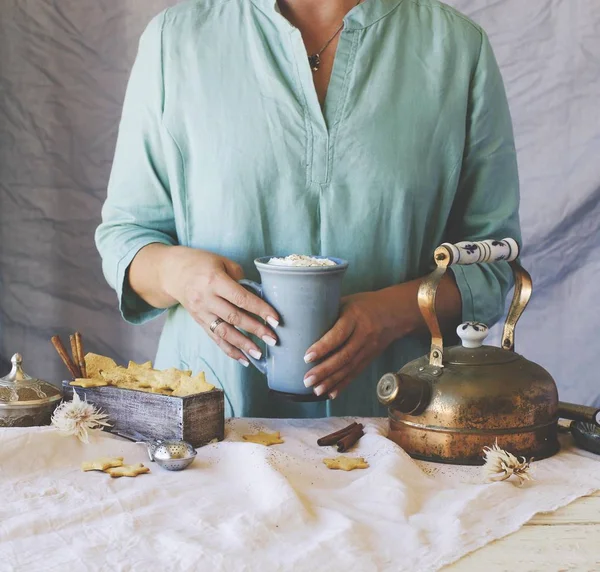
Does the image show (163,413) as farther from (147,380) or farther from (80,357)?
(80,357)

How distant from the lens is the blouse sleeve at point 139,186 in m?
1.49

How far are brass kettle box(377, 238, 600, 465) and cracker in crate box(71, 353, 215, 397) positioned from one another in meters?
0.25

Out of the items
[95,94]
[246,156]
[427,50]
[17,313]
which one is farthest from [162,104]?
[17,313]

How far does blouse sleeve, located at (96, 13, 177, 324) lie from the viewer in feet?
4.89

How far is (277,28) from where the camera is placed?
1.46 metres

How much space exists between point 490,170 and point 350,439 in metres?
0.56

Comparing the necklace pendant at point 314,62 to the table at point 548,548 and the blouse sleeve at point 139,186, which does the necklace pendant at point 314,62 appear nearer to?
the blouse sleeve at point 139,186

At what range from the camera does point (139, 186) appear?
60.1 inches

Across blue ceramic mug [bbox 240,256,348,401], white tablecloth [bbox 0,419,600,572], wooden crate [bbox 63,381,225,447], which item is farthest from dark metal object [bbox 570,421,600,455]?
wooden crate [bbox 63,381,225,447]

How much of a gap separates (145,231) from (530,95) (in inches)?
51.9

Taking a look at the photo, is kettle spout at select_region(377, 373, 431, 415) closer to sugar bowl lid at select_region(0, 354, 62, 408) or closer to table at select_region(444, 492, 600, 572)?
table at select_region(444, 492, 600, 572)

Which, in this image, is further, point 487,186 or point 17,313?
point 17,313

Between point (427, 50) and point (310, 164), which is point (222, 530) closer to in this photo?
point (310, 164)

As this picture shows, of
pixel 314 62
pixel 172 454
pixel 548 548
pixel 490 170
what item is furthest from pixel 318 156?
pixel 548 548
